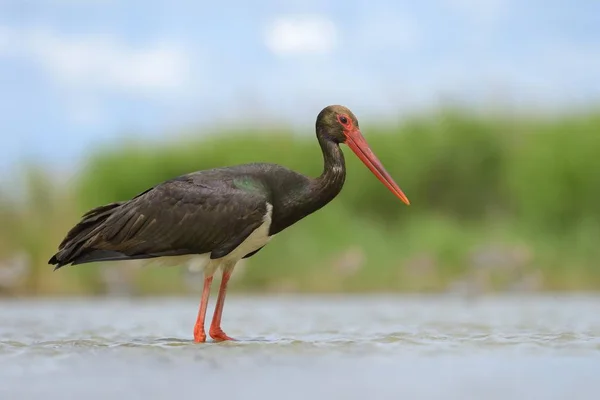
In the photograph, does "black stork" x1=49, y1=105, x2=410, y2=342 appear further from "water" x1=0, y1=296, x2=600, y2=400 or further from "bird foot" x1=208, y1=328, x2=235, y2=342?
"water" x1=0, y1=296, x2=600, y2=400

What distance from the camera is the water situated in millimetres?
6363

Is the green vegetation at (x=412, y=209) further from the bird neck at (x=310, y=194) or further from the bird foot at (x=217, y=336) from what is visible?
the bird foot at (x=217, y=336)

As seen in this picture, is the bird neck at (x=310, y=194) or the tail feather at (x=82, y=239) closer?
the bird neck at (x=310, y=194)

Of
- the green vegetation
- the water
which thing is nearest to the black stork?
the water

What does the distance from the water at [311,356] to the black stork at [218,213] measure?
28.1 inches

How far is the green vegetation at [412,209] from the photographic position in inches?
741

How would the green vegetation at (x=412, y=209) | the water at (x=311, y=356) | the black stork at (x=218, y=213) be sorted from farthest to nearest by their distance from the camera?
the green vegetation at (x=412, y=209) → the black stork at (x=218, y=213) → the water at (x=311, y=356)

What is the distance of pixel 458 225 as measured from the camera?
20.6 metres

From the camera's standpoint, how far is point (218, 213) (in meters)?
9.30

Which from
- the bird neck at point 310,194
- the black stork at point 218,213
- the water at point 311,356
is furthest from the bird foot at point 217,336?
the bird neck at point 310,194

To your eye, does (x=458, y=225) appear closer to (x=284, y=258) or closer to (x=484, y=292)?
(x=484, y=292)

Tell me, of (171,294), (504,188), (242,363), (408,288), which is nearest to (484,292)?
(408,288)

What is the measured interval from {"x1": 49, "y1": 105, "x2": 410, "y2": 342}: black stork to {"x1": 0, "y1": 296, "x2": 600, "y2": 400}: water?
712mm

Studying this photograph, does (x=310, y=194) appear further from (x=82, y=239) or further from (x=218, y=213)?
(x=82, y=239)
